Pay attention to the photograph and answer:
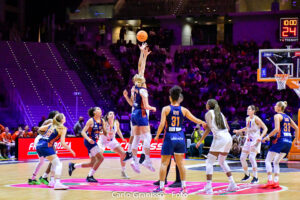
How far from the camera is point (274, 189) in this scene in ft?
39.1

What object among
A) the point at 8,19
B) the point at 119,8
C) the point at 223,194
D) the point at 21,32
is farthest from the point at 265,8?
the point at 223,194

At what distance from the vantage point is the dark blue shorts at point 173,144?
1057 centimetres

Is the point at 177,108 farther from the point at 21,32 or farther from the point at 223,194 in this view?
the point at 21,32

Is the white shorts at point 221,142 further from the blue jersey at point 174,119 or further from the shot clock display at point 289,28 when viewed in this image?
the shot clock display at point 289,28

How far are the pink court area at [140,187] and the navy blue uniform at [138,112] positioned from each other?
57.8 inches

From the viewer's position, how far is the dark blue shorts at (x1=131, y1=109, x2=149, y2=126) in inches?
486

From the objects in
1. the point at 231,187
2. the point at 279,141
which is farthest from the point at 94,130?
the point at 279,141

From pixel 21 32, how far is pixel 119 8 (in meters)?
6.88

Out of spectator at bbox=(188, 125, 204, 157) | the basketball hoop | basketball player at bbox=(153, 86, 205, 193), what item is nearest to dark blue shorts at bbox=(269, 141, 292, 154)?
basketball player at bbox=(153, 86, 205, 193)

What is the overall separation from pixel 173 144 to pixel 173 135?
0.18 metres

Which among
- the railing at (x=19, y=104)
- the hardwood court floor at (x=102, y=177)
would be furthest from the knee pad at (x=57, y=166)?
the railing at (x=19, y=104)

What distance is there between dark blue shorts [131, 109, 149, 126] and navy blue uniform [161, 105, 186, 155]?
178 centimetres

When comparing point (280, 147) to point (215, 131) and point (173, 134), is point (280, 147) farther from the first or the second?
point (173, 134)

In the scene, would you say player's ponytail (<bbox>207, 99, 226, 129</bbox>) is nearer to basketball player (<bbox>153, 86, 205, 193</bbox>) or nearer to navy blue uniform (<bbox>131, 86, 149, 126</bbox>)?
basketball player (<bbox>153, 86, 205, 193</bbox>)
